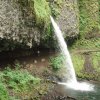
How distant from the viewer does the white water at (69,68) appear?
15.6m

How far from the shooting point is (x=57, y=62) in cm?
1708

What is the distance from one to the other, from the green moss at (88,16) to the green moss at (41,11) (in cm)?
349

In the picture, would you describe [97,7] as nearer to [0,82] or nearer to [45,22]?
[45,22]

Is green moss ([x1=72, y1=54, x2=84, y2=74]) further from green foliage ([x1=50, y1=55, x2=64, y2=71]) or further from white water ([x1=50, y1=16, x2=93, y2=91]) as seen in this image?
green foliage ([x1=50, y1=55, x2=64, y2=71])

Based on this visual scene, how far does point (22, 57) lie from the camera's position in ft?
55.0

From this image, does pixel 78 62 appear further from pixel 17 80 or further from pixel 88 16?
pixel 17 80

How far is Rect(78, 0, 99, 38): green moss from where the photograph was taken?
20.1 meters

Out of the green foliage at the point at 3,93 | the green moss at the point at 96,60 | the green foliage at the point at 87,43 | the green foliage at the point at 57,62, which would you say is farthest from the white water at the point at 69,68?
the green foliage at the point at 3,93

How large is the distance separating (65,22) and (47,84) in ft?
13.6

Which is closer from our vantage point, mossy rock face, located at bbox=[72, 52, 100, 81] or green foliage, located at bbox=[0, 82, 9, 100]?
green foliage, located at bbox=[0, 82, 9, 100]

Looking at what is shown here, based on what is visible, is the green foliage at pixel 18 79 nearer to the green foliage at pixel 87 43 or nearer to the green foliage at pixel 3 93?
the green foliage at pixel 3 93

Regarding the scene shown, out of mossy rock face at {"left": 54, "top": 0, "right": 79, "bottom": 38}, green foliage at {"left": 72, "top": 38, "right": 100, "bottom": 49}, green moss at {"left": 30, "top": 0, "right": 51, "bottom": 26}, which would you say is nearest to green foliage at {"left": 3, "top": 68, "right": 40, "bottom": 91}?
green moss at {"left": 30, "top": 0, "right": 51, "bottom": 26}

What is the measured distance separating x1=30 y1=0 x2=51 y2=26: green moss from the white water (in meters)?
0.68

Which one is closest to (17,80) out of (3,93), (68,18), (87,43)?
(3,93)
